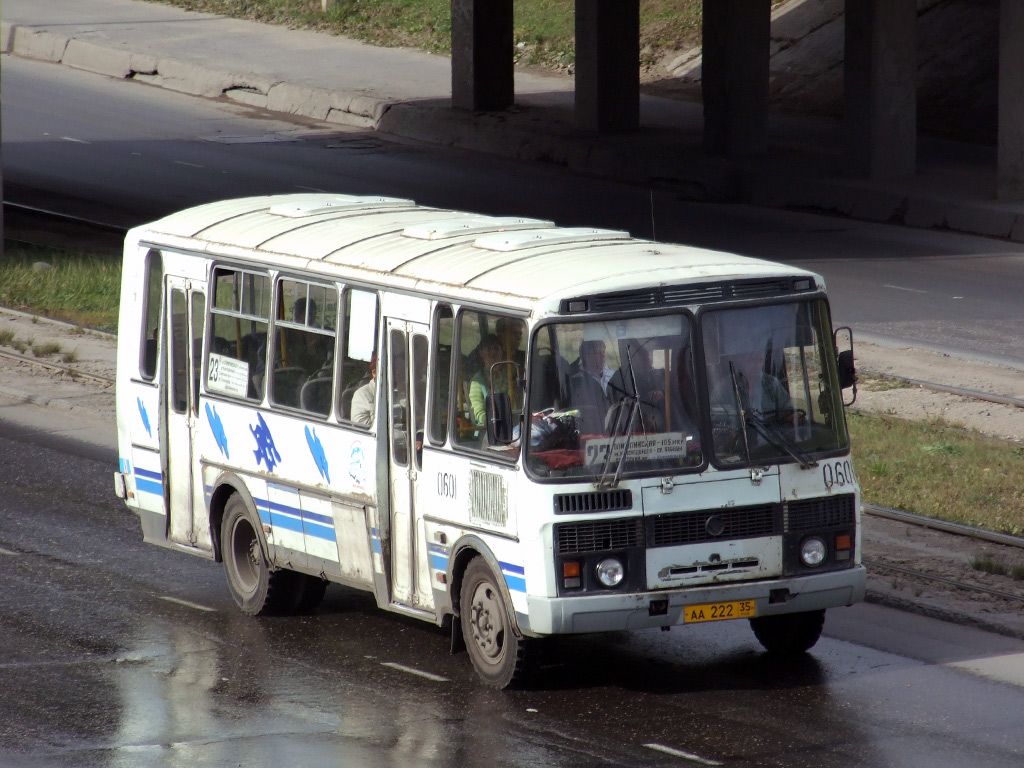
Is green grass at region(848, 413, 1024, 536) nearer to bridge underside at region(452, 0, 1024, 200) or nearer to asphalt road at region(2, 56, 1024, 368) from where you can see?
asphalt road at region(2, 56, 1024, 368)

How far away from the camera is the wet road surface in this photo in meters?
8.19

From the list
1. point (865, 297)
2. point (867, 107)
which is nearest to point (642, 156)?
point (867, 107)

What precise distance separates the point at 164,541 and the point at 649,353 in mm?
4101

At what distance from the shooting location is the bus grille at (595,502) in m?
8.62

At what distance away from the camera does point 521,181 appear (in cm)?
2997

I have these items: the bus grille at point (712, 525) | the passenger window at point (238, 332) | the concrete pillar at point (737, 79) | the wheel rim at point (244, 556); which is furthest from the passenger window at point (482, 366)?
the concrete pillar at point (737, 79)

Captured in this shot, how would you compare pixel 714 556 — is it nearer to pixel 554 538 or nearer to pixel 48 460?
pixel 554 538

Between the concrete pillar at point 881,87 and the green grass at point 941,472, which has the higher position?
the concrete pillar at point 881,87

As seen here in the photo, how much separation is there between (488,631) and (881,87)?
20632 millimetres

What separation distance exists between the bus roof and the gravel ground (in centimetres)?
245

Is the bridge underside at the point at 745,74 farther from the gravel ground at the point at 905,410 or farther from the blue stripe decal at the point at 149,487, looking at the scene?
the blue stripe decal at the point at 149,487

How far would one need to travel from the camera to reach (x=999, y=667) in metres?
9.45

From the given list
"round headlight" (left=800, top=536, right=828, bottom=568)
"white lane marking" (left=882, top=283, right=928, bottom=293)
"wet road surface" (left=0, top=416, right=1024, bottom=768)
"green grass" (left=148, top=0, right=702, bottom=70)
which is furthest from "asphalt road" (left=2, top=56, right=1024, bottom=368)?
"round headlight" (left=800, top=536, right=828, bottom=568)

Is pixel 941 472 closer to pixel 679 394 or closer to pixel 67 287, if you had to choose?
pixel 679 394
